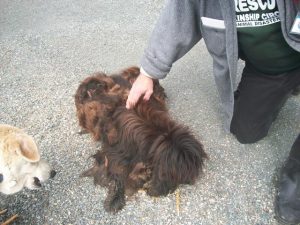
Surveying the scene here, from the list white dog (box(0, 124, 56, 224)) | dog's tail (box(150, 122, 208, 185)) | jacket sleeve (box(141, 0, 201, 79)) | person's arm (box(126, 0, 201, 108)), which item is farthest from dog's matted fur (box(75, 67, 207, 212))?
white dog (box(0, 124, 56, 224))

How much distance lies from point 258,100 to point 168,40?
677 mm

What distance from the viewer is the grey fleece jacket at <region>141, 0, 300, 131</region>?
171 cm

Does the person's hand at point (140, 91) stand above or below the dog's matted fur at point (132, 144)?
above

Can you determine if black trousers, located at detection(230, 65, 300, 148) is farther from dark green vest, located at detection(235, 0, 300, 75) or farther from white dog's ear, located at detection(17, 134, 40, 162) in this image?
white dog's ear, located at detection(17, 134, 40, 162)

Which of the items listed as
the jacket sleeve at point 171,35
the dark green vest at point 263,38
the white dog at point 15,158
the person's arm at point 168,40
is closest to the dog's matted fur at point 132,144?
the person's arm at point 168,40

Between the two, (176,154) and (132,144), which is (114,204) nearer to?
(132,144)

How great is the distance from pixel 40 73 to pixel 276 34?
197 cm

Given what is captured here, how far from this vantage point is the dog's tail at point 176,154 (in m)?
1.66

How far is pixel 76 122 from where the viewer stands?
2479 millimetres

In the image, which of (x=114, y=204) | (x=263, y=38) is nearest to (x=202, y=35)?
(x=263, y=38)

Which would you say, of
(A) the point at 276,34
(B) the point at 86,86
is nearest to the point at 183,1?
(A) the point at 276,34

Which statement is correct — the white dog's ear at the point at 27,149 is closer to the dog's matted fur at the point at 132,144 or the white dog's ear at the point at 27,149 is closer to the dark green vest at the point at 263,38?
the dog's matted fur at the point at 132,144

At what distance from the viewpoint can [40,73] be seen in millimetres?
2980

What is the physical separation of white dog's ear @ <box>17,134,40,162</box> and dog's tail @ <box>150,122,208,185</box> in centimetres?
53
